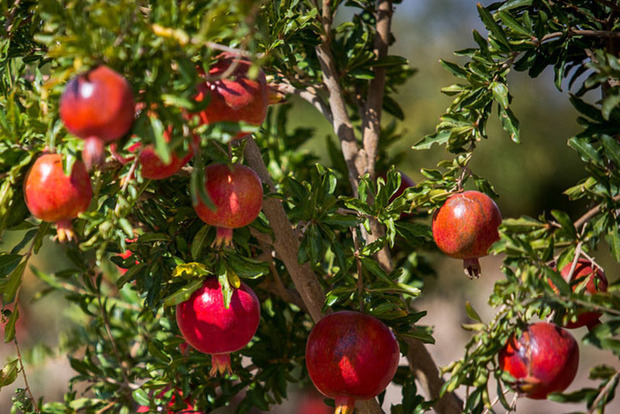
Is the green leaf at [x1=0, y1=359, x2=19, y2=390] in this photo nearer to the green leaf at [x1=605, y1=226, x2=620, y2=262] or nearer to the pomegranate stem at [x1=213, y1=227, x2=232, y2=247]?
the pomegranate stem at [x1=213, y1=227, x2=232, y2=247]

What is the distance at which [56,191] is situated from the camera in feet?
1.83

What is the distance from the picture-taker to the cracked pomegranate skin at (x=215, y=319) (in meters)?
0.72

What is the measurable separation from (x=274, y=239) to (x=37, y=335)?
1970 millimetres

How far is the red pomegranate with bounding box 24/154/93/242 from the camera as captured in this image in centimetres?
56

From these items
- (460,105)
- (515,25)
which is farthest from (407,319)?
(515,25)

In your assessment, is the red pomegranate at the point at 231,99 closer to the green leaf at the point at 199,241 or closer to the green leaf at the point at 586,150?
the green leaf at the point at 199,241

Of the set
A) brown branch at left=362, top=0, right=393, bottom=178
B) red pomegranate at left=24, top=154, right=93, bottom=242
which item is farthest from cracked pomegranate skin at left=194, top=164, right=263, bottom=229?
brown branch at left=362, top=0, right=393, bottom=178

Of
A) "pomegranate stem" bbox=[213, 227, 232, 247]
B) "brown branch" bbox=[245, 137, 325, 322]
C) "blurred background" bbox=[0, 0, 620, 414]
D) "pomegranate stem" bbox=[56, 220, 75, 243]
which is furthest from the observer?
"blurred background" bbox=[0, 0, 620, 414]

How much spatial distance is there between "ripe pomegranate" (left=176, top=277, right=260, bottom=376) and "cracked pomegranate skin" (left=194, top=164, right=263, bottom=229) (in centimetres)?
12

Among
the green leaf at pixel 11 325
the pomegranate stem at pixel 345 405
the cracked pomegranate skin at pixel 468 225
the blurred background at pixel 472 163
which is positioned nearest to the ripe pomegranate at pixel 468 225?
the cracked pomegranate skin at pixel 468 225

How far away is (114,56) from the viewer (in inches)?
20.0

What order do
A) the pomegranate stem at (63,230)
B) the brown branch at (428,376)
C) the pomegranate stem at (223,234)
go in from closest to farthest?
the pomegranate stem at (63,230), the pomegranate stem at (223,234), the brown branch at (428,376)

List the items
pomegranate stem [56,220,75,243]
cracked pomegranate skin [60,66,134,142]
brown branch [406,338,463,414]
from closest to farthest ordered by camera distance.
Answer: cracked pomegranate skin [60,66,134,142] → pomegranate stem [56,220,75,243] → brown branch [406,338,463,414]

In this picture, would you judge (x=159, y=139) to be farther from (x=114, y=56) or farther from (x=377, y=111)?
(x=377, y=111)
